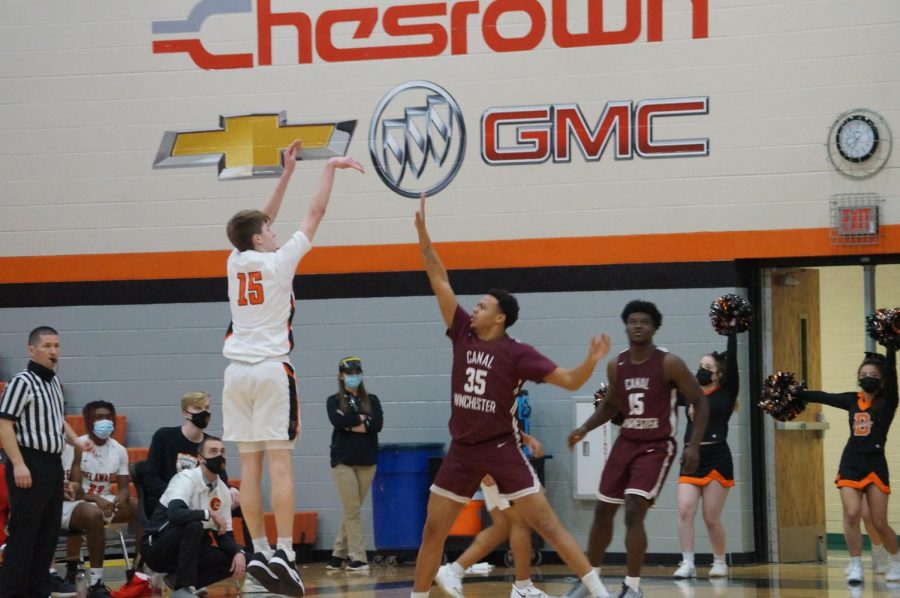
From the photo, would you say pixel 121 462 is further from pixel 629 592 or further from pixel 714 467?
pixel 714 467

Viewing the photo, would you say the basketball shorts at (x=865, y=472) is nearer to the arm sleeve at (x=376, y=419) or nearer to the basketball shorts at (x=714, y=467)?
the basketball shorts at (x=714, y=467)

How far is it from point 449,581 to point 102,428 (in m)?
3.85

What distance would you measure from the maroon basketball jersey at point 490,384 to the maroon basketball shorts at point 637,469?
3.88ft

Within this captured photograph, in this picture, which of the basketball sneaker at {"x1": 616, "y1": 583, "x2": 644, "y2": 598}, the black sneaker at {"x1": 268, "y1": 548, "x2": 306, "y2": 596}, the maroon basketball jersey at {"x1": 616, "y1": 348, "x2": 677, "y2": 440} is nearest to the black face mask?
the maroon basketball jersey at {"x1": 616, "y1": 348, "x2": 677, "y2": 440}

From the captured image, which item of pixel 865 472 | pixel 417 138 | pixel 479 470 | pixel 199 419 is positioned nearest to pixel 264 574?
pixel 479 470

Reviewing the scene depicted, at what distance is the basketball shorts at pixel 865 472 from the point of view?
11562mm

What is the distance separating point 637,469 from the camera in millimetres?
8953

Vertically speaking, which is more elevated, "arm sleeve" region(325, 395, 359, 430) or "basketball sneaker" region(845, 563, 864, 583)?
"arm sleeve" region(325, 395, 359, 430)

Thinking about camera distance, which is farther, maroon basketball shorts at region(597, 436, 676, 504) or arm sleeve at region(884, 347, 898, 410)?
arm sleeve at region(884, 347, 898, 410)

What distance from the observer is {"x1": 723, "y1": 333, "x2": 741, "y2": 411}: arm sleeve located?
463 inches

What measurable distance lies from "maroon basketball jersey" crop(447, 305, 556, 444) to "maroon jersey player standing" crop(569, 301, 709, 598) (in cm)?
118

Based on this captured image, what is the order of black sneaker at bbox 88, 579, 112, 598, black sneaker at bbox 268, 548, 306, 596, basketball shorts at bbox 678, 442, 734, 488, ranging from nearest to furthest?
1. black sneaker at bbox 268, 548, 306, 596
2. black sneaker at bbox 88, 579, 112, 598
3. basketball shorts at bbox 678, 442, 734, 488

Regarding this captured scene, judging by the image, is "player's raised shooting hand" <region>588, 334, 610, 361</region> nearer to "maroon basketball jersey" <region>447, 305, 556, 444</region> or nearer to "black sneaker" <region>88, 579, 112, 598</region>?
"maroon basketball jersey" <region>447, 305, 556, 444</region>

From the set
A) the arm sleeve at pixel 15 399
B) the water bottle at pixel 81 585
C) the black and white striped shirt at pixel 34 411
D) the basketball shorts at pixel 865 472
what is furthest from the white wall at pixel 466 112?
the arm sleeve at pixel 15 399
